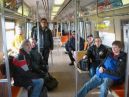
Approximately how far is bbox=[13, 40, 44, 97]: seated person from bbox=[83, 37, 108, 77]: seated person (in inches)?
60.3

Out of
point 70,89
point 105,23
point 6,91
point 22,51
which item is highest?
point 105,23

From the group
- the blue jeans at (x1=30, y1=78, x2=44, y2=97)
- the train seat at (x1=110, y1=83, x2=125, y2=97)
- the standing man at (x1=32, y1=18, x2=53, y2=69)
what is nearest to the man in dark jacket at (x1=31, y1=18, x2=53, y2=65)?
the standing man at (x1=32, y1=18, x2=53, y2=69)

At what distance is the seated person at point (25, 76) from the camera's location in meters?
4.45

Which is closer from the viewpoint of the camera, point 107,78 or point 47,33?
point 107,78

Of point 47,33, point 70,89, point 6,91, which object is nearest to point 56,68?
point 47,33

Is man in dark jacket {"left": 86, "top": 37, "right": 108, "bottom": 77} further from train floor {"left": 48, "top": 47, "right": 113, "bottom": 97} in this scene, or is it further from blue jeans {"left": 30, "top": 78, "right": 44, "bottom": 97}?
blue jeans {"left": 30, "top": 78, "right": 44, "bottom": 97}

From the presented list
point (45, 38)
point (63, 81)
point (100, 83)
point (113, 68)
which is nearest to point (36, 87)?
point (100, 83)

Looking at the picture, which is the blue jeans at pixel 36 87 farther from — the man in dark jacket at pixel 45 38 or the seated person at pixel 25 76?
the man in dark jacket at pixel 45 38

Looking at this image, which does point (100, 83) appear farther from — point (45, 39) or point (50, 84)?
point (45, 39)

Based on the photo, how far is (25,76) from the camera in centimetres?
457

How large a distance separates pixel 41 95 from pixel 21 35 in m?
2.89

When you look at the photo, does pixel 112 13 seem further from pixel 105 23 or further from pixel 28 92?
pixel 28 92

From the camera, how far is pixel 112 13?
5934 mm

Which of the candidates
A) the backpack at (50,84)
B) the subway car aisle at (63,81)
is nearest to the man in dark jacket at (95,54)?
the subway car aisle at (63,81)
